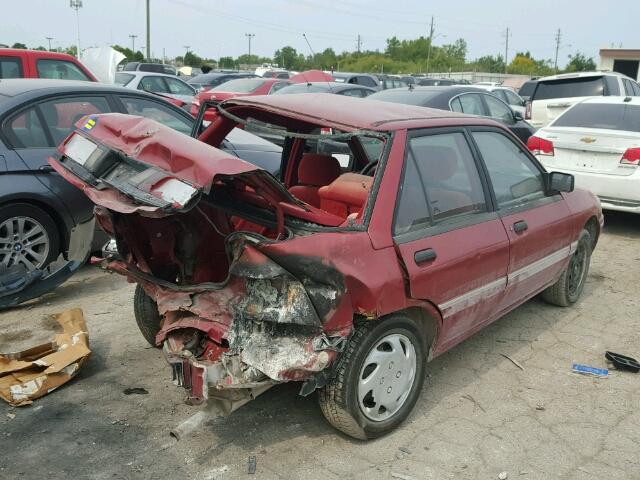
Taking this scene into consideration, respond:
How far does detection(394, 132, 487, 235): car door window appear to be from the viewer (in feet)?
10.6

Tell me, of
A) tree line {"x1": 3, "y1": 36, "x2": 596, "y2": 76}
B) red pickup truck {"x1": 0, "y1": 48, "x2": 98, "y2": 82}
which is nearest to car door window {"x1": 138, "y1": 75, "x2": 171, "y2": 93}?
red pickup truck {"x1": 0, "y1": 48, "x2": 98, "y2": 82}

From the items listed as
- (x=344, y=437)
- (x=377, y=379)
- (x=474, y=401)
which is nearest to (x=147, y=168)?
(x=377, y=379)

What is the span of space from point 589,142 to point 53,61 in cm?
808

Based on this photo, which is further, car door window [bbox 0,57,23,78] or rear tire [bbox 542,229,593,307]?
car door window [bbox 0,57,23,78]

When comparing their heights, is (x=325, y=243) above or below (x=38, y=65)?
below

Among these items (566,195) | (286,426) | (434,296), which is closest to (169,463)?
(286,426)

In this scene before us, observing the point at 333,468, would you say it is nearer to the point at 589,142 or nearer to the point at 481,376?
the point at 481,376

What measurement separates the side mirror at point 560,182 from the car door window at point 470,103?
4.97m

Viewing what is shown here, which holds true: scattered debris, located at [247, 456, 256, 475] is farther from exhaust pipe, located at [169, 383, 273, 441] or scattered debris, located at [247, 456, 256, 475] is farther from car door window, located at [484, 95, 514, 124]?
car door window, located at [484, 95, 514, 124]

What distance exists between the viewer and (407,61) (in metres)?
88.5

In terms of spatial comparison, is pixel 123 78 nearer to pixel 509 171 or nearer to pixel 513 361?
pixel 509 171

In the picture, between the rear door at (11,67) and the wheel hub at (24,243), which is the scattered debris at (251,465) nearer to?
the wheel hub at (24,243)

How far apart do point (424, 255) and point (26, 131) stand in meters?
3.71

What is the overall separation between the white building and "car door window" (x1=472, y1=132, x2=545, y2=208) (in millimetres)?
37962
